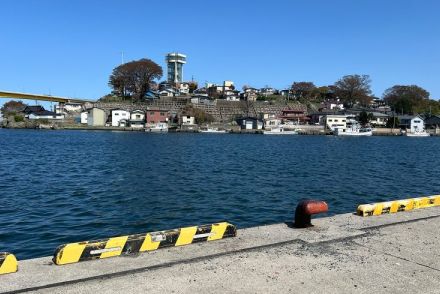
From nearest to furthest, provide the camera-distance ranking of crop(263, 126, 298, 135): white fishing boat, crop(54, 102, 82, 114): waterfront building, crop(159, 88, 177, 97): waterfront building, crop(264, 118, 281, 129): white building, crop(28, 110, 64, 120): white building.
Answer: crop(263, 126, 298, 135): white fishing boat
crop(264, 118, 281, 129): white building
crop(28, 110, 64, 120): white building
crop(159, 88, 177, 97): waterfront building
crop(54, 102, 82, 114): waterfront building

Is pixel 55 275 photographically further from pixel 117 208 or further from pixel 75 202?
pixel 75 202

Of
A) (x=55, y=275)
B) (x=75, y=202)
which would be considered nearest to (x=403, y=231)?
(x=55, y=275)

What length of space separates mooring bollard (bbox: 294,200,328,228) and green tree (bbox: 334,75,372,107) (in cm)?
14958

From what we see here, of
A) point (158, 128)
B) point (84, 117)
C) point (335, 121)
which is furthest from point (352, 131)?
point (84, 117)

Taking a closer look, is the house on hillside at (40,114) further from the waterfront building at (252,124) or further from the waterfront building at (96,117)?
the waterfront building at (252,124)

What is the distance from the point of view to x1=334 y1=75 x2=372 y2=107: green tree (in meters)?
147

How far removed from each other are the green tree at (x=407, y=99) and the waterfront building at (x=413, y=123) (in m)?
18.1

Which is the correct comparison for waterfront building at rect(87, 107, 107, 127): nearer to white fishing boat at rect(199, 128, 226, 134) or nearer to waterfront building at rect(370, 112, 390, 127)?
white fishing boat at rect(199, 128, 226, 134)

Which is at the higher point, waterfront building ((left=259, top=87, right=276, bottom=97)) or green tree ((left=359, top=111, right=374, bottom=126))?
waterfront building ((left=259, top=87, right=276, bottom=97))

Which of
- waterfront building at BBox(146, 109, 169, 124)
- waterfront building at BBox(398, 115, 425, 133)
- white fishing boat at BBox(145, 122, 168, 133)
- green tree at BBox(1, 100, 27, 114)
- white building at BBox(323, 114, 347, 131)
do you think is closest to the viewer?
white fishing boat at BBox(145, 122, 168, 133)

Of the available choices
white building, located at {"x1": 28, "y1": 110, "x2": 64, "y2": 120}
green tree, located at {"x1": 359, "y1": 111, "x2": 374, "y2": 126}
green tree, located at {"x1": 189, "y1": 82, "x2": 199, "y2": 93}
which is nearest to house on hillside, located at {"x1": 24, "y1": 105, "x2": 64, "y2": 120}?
white building, located at {"x1": 28, "y1": 110, "x2": 64, "y2": 120}

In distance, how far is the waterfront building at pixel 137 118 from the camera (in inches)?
4315

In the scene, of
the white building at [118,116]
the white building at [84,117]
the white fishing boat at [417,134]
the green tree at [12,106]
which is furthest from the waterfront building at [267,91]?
A: the green tree at [12,106]

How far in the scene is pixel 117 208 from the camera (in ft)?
51.2
